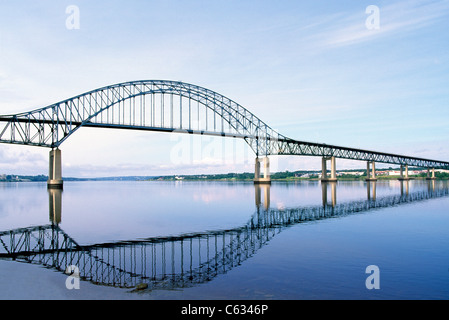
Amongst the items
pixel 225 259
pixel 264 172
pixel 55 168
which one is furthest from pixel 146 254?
pixel 264 172

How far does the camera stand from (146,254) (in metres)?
12.6

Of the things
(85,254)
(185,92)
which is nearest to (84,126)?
(185,92)

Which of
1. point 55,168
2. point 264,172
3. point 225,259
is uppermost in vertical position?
point 55,168

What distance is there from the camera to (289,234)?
56.2ft

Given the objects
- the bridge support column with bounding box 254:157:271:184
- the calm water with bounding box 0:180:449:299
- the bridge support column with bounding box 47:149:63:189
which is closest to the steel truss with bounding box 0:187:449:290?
the calm water with bounding box 0:180:449:299

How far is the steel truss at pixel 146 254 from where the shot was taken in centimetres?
991

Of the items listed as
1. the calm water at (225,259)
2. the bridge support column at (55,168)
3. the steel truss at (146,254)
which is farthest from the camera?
the bridge support column at (55,168)

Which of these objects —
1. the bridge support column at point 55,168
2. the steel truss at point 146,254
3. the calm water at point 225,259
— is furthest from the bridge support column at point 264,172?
the steel truss at point 146,254

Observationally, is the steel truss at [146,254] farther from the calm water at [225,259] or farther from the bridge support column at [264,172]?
the bridge support column at [264,172]

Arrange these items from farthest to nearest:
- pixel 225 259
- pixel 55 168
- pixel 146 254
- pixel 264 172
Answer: pixel 264 172 → pixel 55 168 → pixel 146 254 → pixel 225 259

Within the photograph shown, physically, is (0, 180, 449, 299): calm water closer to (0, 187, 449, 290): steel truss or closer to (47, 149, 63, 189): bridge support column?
(0, 187, 449, 290): steel truss

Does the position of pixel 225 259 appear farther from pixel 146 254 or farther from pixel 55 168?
pixel 55 168
